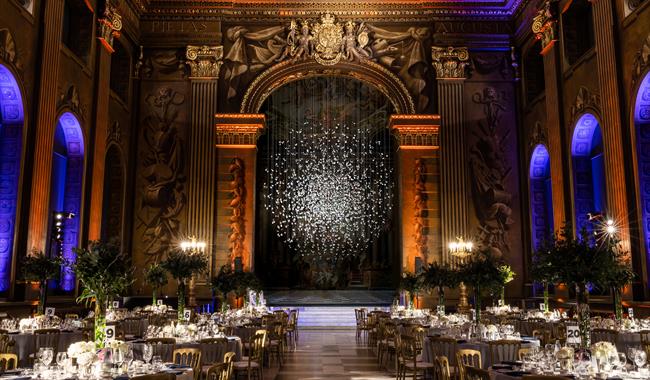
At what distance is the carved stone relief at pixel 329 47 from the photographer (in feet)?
59.5

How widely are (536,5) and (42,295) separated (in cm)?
1445

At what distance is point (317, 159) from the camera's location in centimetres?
2598

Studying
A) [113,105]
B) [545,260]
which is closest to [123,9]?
[113,105]

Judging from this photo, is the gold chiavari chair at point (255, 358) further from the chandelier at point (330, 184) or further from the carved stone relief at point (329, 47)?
the chandelier at point (330, 184)

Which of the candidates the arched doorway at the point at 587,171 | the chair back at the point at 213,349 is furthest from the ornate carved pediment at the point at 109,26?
the arched doorway at the point at 587,171

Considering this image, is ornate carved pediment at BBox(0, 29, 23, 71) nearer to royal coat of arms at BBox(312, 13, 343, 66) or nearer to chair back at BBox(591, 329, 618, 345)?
royal coat of arms at BBox(312, 13, 343, 66)

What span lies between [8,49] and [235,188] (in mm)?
7817

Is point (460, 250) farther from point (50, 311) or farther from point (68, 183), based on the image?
point (50, 311)

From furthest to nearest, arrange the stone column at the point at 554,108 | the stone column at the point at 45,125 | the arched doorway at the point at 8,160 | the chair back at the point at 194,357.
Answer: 1. the stone column at the point at 554,108
2. the stone column at the point at 45,125
3. the arched doorway at the point at 8,160
4. the chair back at the point at 194,357

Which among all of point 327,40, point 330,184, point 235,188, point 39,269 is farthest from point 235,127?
point 39,269

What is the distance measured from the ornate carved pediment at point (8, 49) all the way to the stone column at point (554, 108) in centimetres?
1250

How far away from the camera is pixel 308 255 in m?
29.0

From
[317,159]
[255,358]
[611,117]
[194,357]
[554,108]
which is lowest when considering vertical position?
[255,358]

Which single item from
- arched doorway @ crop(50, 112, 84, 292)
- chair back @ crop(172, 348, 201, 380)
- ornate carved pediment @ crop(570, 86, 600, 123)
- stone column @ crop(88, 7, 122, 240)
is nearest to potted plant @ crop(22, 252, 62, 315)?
arched doorway @ crop(50, 112, 84, 292)
